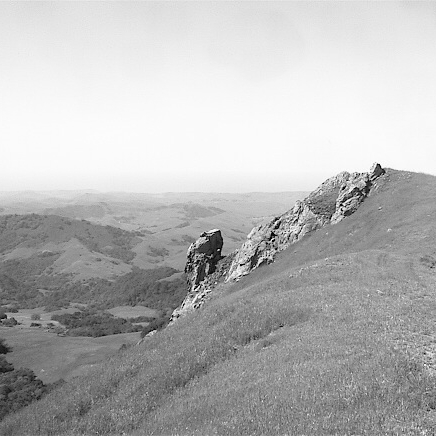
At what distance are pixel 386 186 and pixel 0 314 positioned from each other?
169015mm

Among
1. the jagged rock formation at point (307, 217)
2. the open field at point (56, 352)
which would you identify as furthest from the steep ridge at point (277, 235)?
the open field at point (56, 352)

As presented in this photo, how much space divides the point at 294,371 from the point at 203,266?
2179 inches

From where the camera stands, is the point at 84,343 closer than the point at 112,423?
No

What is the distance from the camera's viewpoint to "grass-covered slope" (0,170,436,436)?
1038 centimetres

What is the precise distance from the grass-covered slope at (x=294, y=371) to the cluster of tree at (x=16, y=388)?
36.8m

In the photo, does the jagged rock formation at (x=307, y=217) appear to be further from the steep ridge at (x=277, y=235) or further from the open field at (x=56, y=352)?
the open field at (x=56, y=352)

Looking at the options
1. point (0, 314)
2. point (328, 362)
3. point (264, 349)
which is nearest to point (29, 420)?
point (264, 349)

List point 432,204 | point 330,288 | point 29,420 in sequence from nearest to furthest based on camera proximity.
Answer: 1. point 29,420
2. point 330,288
3. point 432,204

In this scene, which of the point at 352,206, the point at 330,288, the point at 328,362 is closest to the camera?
the point at 328,362

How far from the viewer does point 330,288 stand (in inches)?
1006

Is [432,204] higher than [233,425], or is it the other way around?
[432,204]

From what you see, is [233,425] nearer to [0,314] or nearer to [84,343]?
[84,343]

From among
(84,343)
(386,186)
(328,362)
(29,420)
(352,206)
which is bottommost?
(84,343)

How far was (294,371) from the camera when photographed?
13.6 metres
